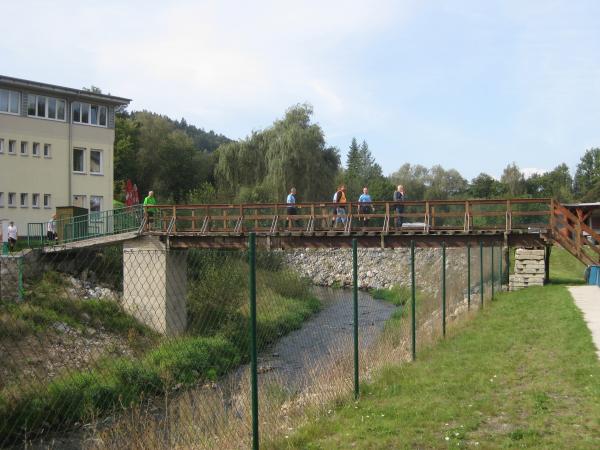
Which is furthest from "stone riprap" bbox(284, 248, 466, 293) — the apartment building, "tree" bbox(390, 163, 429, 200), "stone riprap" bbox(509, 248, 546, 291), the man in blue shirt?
"tree" bbox(390, 163, 429, 200)

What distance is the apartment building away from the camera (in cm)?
3528

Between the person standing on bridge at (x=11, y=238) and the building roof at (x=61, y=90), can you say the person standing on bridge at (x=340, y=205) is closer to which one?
the person standing on bridge at (x=11, y=238)

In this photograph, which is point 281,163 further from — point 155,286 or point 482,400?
point 482,400

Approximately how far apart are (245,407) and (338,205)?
16924 millimetres

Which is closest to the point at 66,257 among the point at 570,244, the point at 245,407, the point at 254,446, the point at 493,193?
the point at 570,244

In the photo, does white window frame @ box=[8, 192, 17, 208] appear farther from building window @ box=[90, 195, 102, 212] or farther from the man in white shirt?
the man in white shirt

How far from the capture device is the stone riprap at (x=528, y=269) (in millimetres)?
23250

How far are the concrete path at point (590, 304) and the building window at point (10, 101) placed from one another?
29523mm

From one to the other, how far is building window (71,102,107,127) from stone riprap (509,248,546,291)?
26978 mm

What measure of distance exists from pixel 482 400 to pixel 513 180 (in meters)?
90.8

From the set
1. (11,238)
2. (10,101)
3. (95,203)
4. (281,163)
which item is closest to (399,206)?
(11,238)

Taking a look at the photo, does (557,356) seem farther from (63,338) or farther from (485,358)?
(63,338)

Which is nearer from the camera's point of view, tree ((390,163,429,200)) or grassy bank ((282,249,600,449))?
grassy bank ((282,249,600,449))

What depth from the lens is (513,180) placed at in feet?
308
